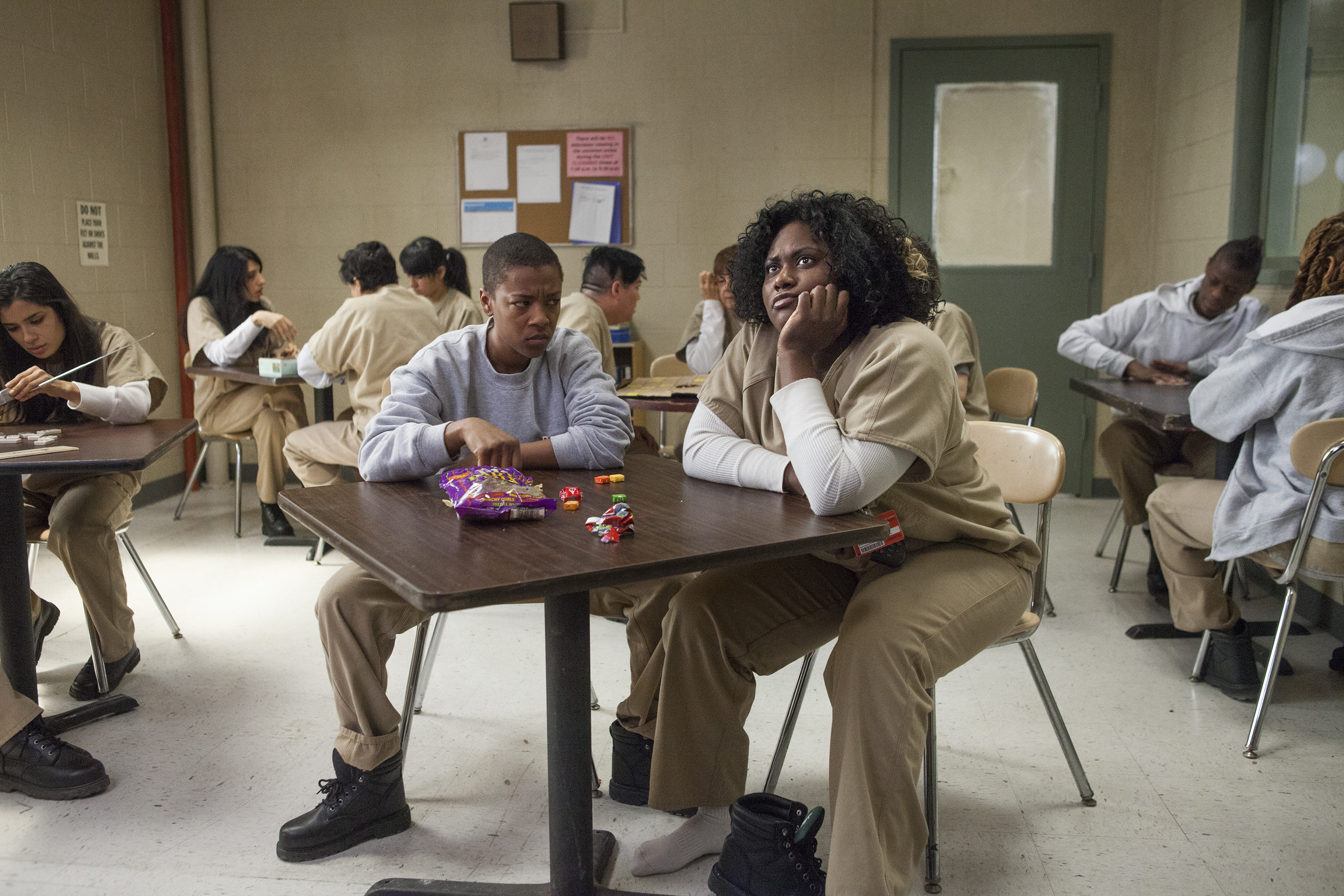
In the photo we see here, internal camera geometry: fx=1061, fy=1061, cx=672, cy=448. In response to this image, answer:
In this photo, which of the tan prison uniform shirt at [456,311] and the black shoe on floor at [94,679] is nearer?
the black shoe on floor at [94,679]

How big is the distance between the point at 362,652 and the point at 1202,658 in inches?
88.5

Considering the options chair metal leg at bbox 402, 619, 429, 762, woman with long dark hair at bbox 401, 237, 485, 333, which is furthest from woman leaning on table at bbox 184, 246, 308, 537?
chair metal leg at bbox 402, 619, 429, 762

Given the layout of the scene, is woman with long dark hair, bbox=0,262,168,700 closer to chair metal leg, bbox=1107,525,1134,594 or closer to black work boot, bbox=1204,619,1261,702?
black work boot, bbox=1204,619,1261,702

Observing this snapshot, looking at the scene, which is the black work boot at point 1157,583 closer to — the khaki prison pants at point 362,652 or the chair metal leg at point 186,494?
the khaki prison pants at point 362,652

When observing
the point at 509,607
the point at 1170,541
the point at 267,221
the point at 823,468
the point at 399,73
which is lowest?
the point at 509,607

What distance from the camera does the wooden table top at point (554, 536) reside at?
1.33 m

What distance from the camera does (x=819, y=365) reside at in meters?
1.94

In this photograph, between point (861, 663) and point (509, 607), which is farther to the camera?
point (509, 607)

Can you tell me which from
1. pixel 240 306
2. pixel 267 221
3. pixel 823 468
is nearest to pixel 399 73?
pixel 267 221

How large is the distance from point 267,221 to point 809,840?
4.91m

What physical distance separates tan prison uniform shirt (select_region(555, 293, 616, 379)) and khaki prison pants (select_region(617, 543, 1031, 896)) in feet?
6.28

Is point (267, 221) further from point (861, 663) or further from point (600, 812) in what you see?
point (861, 663)

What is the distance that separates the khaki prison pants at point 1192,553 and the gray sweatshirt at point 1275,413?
0.43ft

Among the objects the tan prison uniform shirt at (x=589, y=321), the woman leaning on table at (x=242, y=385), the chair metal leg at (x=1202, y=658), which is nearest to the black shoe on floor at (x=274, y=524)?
A: the woman leaning on table at (x=242, y=385)
